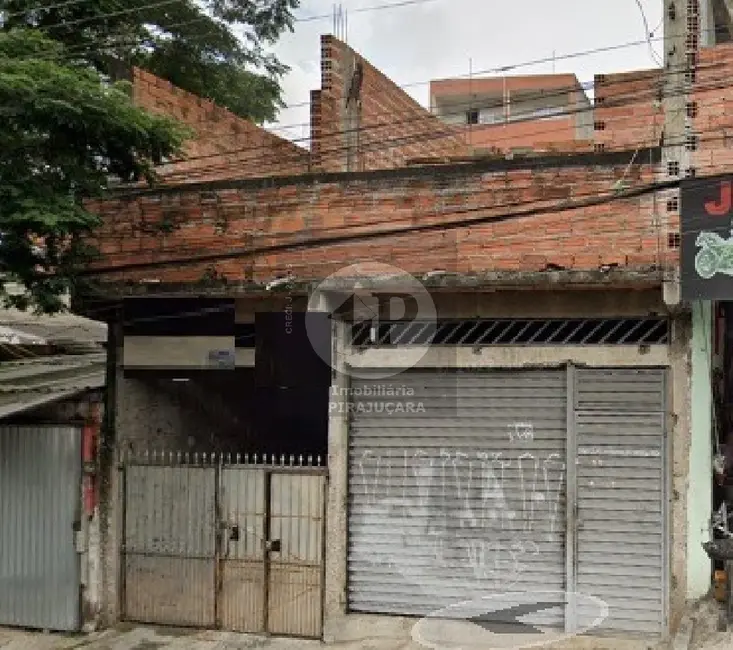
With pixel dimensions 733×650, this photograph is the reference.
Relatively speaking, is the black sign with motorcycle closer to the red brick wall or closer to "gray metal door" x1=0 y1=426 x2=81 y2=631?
the red brick wall

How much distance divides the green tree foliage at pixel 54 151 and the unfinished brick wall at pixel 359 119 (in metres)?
2.40

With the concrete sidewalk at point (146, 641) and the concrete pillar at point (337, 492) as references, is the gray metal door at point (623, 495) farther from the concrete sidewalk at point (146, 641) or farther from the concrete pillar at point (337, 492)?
the concrete sidewalk at point (146, 641)

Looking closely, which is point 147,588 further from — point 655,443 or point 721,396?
point 721,396

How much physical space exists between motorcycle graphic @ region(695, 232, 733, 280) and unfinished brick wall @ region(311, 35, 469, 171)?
440 centimetres

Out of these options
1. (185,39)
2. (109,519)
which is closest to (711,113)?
(109,519)

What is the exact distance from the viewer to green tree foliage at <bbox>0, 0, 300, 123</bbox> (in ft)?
34.8

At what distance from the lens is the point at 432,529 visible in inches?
302

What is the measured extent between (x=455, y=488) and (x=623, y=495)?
4.71ft

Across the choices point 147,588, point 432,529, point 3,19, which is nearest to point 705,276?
point 432,529

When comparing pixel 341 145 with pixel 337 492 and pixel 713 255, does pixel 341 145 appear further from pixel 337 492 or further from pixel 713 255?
pixel 713 255

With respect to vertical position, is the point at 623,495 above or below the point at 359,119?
below

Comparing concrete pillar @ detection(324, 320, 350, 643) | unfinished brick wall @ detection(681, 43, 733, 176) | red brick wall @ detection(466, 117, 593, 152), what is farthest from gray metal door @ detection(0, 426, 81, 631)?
red brick wall @ detection(466, 117, 593, 152)

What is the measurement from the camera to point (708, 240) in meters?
6.72

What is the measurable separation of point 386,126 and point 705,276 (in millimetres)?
6215
